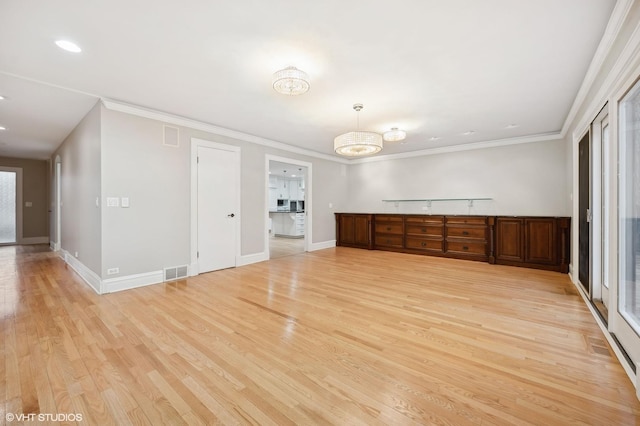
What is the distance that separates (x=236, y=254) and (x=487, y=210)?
5.47 metres

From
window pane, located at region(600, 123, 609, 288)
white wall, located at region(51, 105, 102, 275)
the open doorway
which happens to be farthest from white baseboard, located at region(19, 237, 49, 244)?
window pane, located at region(600, 123, 609, 288)

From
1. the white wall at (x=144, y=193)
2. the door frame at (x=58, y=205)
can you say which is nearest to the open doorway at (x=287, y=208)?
the white wall at (x=144, y=193)

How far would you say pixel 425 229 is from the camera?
6105mm

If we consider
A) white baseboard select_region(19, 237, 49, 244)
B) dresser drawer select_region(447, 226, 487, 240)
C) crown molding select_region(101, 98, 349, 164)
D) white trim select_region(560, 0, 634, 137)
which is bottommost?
white baseboard select_region(19, 237, 49, 244)

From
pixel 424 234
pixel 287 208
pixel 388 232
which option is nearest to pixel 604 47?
pixel 424 234

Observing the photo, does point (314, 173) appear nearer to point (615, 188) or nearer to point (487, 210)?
point (487, 210)

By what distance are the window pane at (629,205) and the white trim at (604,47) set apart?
1.68 ft

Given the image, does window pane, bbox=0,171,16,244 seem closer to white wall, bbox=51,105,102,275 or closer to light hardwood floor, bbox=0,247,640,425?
white wall, bbox=51,105,102,275

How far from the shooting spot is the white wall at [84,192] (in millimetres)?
3625

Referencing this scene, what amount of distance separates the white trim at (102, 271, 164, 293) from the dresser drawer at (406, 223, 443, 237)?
5.18 metres

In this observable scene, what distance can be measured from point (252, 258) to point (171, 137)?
2.60 meters

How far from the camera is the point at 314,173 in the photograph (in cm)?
686

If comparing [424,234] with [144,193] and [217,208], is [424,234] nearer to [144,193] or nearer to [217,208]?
[217,208]

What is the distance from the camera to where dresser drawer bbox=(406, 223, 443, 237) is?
5929 mm
